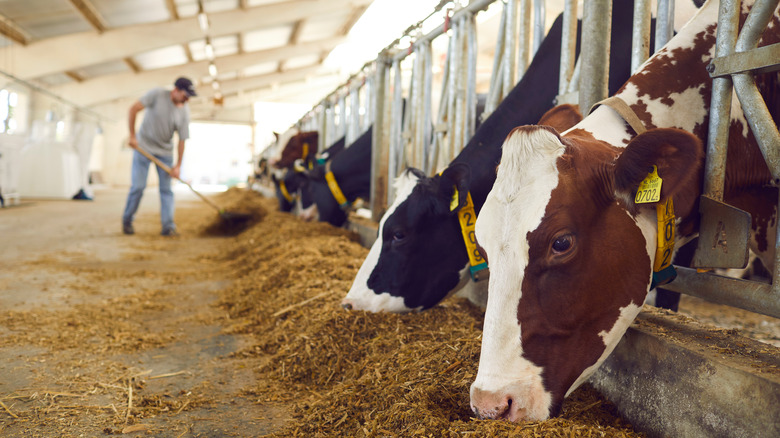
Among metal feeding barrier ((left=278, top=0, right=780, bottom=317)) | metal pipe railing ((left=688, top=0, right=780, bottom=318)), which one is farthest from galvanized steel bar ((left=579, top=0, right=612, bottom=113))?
metal pipe railing ((left=688, top=0, right=780, bottom=318))

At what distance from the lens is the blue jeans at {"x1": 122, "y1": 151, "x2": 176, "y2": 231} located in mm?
6977

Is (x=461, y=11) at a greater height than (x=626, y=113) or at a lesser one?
greater

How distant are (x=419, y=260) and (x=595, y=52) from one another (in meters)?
1.16

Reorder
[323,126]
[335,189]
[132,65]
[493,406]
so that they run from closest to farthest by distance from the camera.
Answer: [493,406] → [335,189] → [323,126] → [132,65]

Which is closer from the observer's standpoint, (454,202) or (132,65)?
(454,202)

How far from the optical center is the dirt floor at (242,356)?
5.65ft

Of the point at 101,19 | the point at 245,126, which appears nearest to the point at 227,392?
the point at 101,19

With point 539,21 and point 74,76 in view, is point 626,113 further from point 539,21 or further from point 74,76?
point 74,76

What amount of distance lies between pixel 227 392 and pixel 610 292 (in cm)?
151

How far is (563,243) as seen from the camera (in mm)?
1384

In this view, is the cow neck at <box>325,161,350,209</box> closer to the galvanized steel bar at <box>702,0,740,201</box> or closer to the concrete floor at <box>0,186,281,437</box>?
the concrete floor at <box>0,186,281,437</box>

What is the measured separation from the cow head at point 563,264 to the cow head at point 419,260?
1207mm

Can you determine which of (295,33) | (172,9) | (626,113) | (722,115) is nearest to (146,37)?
(172,9)

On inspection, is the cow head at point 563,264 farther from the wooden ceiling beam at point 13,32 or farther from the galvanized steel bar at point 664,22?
the wooden ceiling beam at point 13,32
